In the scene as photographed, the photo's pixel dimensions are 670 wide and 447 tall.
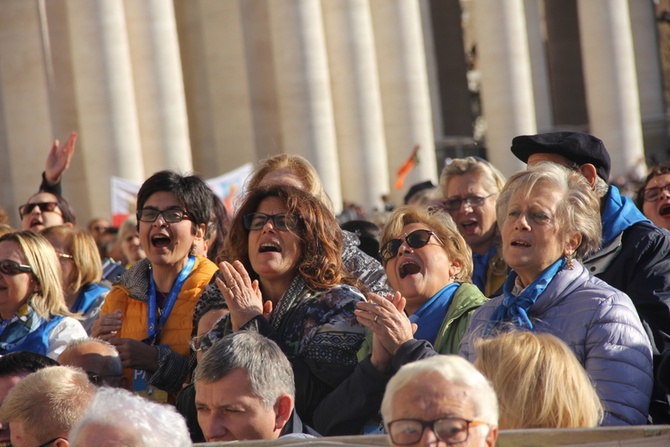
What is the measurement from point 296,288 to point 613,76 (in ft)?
119

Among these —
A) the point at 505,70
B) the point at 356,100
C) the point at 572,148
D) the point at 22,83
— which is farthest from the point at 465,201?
the point at 505,70

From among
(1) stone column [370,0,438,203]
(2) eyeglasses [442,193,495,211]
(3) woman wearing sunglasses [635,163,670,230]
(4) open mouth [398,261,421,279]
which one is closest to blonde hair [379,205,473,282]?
(4) open mouth [398,261,421,279]

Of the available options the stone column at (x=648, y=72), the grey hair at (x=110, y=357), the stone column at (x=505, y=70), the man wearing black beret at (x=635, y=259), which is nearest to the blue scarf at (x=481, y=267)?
the man wearing black beret at (x=635, y=259)

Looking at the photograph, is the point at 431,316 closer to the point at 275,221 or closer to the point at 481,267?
the point at 275,221

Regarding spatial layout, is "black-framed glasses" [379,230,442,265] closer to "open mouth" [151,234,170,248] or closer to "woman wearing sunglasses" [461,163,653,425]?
"woman wearing sunglasses" [461,163,653,425]

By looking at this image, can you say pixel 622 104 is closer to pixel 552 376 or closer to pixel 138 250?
pixel 138 250

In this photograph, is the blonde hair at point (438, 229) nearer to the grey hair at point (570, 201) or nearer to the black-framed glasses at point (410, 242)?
the black-framed glasses at point (410, 242)

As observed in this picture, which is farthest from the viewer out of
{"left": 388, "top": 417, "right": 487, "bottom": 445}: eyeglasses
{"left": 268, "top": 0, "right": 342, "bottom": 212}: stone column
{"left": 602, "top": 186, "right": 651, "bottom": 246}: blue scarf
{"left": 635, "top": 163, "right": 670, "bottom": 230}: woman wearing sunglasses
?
{"left": 268, "top": 0, "right": 342, "bottom": 212}: stone column

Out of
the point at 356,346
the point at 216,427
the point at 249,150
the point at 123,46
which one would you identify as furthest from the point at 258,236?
the point at 249,150

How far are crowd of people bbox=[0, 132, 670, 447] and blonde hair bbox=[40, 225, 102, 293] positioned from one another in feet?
1.87

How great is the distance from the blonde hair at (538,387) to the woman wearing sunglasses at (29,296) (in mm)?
4051

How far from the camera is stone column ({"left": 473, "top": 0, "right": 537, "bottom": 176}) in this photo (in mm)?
39250

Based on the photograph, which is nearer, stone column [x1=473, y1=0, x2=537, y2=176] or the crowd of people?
the crowd of people

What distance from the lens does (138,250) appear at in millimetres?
12500
